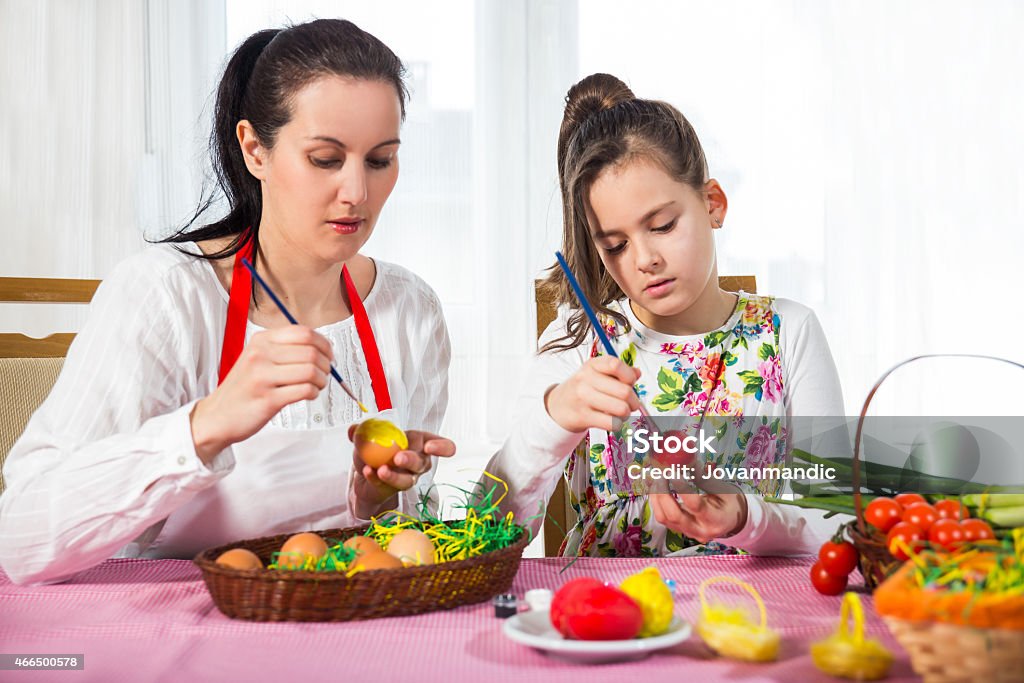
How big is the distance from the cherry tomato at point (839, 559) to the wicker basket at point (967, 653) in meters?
0.28

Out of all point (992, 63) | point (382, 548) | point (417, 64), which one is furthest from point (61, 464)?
point (992, 63)

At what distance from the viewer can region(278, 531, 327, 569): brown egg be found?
92 centimetres

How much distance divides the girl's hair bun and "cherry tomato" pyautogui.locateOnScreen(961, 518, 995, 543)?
91 centimetres

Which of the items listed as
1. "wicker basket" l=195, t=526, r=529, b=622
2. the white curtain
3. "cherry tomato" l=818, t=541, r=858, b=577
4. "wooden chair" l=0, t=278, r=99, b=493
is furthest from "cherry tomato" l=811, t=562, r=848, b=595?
the white curtain

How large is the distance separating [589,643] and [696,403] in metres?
0.85

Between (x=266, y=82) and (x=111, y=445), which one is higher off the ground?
(x=266, y=82)

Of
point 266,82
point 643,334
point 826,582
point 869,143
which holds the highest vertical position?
point 869,143

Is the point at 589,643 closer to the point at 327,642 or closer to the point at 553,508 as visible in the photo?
the point at 327,642

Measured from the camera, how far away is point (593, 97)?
1565 mm

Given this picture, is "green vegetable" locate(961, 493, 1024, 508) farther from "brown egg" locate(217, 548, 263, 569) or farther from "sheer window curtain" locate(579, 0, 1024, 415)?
"sheer window curtain" locate(579, 0, 1024, 415)

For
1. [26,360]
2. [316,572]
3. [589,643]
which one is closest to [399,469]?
[316,572]

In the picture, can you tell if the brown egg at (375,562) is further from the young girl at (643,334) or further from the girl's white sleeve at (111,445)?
the young girl at (643,334)

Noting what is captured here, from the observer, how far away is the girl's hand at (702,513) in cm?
105

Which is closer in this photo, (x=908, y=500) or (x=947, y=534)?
(x=947, y=534)
